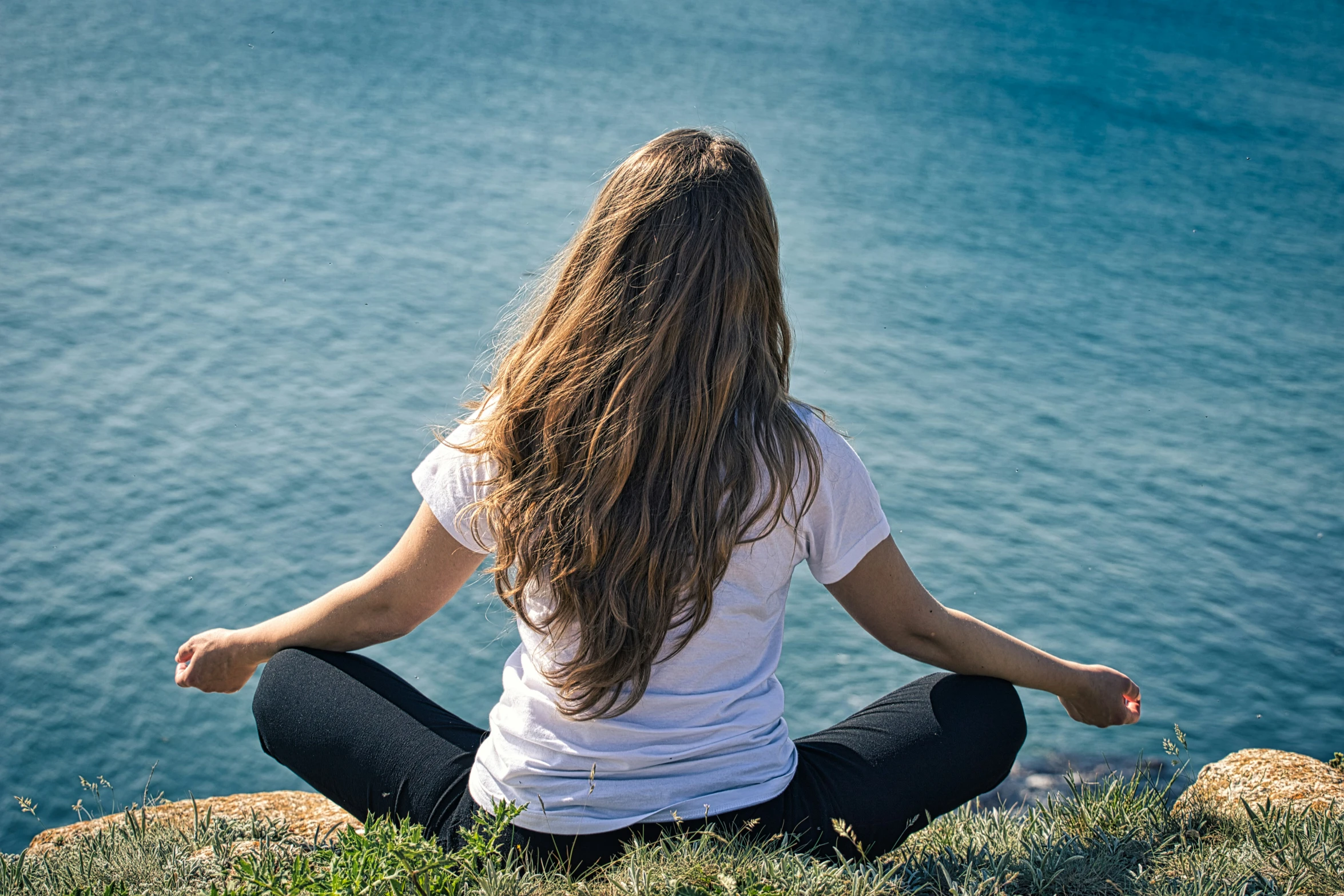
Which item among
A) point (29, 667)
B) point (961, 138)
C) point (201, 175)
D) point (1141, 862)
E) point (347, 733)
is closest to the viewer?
point (347, 733)

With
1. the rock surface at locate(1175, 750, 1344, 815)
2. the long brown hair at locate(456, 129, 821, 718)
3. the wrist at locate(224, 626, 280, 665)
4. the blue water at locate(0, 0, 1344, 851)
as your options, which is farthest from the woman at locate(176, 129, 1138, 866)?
the blue water at locate(0, 0, 1344, 851)

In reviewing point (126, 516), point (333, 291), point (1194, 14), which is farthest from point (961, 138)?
point (126, 516)

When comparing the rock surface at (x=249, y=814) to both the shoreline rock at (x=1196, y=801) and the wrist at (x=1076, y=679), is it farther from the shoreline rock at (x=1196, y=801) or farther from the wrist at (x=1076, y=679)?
the wrist at (x=1076, y=679)

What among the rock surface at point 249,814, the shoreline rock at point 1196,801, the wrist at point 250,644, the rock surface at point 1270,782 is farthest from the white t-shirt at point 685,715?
the rock surface at point 1270,782

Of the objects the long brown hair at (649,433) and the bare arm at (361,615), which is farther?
the bare arm at (361,615)

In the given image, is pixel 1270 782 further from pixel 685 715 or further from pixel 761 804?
pixel 685 715

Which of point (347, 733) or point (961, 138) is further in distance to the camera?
point (961, 138)

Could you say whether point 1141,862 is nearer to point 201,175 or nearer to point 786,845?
point 786,845

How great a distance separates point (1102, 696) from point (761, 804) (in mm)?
592

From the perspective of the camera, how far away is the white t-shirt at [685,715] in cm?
142

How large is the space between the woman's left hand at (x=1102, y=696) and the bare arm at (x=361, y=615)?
3.08 ft

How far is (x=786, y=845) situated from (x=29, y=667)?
2.71 m

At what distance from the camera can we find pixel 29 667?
321 centimetres

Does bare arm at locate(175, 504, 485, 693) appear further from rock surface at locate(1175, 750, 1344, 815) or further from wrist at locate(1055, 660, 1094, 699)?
rock surface at locate(1175, 750, 1344, 815)
